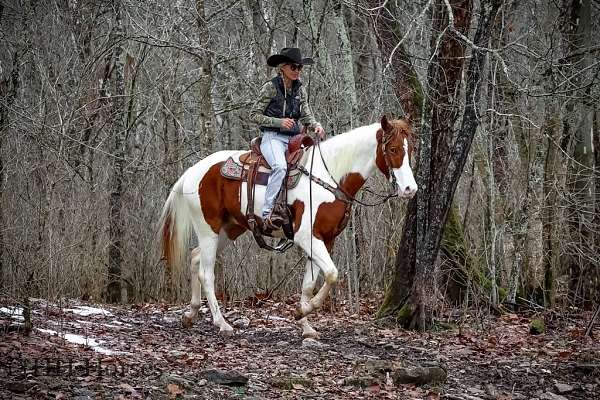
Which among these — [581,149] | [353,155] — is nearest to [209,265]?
[353,155]

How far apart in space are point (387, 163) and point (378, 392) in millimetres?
2839

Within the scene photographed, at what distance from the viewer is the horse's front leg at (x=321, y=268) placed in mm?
8773

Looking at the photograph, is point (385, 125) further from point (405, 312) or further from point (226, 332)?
point (226, 332)

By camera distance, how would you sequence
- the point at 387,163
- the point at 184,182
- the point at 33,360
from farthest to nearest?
1. the point at 184,182
2. the point at 387,163
3. the point at 33,360

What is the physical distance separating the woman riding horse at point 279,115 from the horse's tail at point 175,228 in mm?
1496

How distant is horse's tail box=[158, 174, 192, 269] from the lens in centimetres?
1030

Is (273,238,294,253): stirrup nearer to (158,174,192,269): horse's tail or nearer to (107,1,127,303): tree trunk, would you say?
(158,174,192,269): horse's tail

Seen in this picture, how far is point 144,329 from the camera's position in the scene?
910 cm

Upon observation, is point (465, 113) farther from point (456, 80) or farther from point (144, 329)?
point (144, 329)

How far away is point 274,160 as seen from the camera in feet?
29.9

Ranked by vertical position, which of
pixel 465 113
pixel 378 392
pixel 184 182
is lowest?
pixel 378 392

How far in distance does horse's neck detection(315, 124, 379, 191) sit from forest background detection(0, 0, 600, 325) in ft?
2.38

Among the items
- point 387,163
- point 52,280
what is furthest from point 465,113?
point 52,280

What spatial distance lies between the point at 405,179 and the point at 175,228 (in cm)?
332
